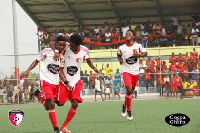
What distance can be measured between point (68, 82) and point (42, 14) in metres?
36.7

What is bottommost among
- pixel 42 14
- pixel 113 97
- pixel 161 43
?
pixel 113 97

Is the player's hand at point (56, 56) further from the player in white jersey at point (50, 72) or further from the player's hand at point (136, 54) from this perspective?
the player's hand at point (136, 54)

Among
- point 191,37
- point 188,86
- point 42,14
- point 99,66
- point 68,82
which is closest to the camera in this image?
point 68,82

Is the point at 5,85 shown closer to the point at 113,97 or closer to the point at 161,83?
the point at 113,97

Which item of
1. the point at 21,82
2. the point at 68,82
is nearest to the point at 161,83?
the point at 21,82

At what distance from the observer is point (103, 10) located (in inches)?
1764

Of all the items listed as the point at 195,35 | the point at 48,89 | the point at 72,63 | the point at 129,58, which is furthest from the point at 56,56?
the point at 195,35

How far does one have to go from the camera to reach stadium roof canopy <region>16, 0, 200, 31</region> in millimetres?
43156

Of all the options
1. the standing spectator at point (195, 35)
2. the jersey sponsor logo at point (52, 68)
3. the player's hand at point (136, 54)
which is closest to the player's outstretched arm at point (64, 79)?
the jersey sponsor logo at point (52, 68)

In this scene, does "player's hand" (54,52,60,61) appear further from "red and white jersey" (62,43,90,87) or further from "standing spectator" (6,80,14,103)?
"standing spectator" (6,80,14,103)

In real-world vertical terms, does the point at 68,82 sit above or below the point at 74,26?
below

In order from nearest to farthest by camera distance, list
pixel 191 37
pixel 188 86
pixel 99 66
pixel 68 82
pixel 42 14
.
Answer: pixel 68 82 → pixel 188 86 → pixel 99 66 → pixel 191 37 → pixel 42 14

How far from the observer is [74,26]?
48125mm

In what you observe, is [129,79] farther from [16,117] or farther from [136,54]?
[16,117]
